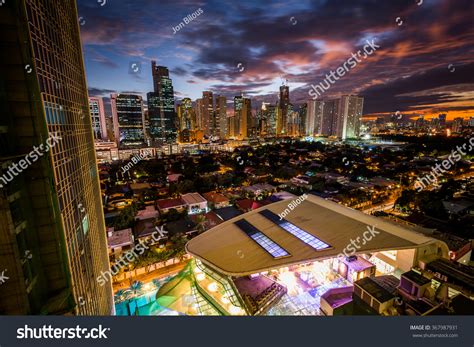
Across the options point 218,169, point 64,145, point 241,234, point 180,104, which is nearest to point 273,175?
point 218,169

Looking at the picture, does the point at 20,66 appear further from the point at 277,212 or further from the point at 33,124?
the point at 277,212

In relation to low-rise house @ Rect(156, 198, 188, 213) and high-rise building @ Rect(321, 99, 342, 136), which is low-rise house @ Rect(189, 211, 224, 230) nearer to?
low-rise house @ Rect(156, 198, 188, 213)

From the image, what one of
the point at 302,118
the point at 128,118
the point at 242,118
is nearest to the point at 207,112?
the point at 242,118

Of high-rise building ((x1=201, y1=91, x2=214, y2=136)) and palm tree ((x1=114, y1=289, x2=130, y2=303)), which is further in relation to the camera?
high-rise building ((x1=201, y1=91, x2=214, y2=136))

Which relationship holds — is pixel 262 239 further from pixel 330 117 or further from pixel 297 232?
pixel 330 117

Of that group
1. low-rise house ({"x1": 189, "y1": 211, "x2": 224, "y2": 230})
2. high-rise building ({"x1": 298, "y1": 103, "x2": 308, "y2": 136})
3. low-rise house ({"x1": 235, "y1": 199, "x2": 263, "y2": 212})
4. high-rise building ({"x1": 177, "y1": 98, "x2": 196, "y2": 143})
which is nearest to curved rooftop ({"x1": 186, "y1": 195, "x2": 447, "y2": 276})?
low-rise house ({"x1": 189, "y1": 211, "x2": 224, "y2": 230})

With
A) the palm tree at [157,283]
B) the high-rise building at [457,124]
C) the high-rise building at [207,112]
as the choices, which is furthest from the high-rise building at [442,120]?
the palm tree at [157,283]
